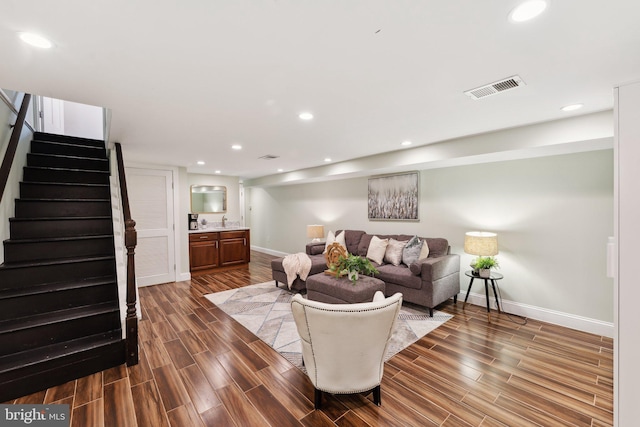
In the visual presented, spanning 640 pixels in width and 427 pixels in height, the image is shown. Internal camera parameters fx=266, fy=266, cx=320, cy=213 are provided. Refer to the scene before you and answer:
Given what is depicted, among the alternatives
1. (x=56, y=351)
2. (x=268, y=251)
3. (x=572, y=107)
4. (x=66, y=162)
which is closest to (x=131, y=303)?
(x=56, y=351)

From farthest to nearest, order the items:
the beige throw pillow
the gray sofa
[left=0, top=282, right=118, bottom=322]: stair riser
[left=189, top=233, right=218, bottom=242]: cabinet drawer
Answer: [left=189, top=233, right=218, bottom=242]: cabinet drawer, the beige throw pillow, the gray sofa, [left=0, top=282, right=118, bottom=322]: stair riser

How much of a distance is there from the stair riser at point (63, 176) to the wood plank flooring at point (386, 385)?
211cm

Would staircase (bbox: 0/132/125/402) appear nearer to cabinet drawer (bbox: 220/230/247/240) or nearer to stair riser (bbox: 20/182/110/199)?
stair riser (bbox: 20/182/110/199)

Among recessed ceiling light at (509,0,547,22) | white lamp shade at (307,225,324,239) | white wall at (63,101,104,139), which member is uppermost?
white wall at (63,101,104,139)

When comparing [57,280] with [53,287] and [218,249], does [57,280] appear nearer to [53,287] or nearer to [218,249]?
[53,287]

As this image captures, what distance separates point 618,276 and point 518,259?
231 cm

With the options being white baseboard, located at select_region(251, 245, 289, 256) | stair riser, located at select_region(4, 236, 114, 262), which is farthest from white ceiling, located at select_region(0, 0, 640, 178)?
white baseboard, located at select_region(251, 245, 289, 256)

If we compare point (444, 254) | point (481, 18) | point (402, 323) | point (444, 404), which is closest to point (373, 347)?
point (444, 404)

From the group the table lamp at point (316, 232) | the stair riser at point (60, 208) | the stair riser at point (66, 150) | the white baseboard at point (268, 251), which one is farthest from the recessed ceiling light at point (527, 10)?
the white baseboard at point (268, 251)

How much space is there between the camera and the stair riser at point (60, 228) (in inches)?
109

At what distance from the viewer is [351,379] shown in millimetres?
1800

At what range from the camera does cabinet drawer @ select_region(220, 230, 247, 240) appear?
585 centimetres

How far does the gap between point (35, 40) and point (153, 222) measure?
4.00 m

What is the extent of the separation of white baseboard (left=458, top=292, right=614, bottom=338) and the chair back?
266 centimetres
